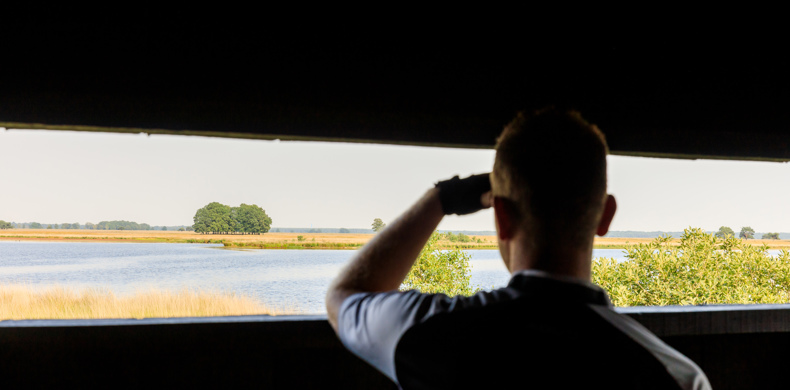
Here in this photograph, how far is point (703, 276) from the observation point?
15.7 ft

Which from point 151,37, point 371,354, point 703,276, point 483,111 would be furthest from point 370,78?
point 703,276

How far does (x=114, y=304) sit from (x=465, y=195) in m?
1.17

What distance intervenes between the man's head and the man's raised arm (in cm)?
16

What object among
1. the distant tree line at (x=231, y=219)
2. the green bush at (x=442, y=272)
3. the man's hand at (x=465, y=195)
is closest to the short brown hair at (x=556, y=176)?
the man's hand at (x=465, y=195)

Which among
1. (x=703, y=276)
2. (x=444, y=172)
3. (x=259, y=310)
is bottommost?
(x=703, y=276)

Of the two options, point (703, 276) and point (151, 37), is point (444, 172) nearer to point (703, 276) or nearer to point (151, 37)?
point (151, 37)

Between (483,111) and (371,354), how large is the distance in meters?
0.98

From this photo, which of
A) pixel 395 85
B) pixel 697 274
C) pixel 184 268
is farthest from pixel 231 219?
pixel 697 274

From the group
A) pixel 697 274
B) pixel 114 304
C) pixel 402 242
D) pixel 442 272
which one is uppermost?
pixel 402 242

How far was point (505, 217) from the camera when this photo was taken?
0.70 m

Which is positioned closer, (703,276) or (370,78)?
(370,78)

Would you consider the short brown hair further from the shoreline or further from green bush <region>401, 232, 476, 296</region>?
green bush <region>401, 232, 476, 296</region>

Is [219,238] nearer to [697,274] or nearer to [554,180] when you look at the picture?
[554,180]

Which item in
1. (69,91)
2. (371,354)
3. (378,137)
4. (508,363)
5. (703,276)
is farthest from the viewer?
(703,276)
